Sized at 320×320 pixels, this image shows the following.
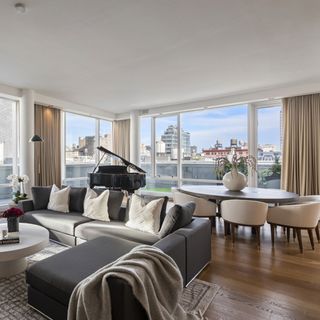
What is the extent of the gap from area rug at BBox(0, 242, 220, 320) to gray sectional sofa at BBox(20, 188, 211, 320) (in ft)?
0.27

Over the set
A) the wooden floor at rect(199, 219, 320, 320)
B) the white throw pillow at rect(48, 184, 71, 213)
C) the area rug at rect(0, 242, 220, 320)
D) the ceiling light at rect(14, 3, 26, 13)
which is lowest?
the wooden floor at rect(199, 219, 320, 320)

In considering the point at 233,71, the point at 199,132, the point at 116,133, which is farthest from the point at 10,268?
the point at 116,133

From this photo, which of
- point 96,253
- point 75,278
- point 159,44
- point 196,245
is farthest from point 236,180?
point 75,278

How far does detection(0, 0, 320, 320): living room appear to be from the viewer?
2.07 metres

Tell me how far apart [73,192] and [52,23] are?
2.54m

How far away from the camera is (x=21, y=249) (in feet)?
7.87

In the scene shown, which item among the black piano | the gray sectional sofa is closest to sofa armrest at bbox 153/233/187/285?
the gray sectional sofa

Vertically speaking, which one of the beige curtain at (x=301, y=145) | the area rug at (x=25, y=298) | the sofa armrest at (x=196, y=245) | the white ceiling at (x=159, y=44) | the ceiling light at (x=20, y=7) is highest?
the white ceiling at (x=159, y=44)

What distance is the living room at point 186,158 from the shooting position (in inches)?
81.4

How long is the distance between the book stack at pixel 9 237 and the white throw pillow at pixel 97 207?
1048 millimetres

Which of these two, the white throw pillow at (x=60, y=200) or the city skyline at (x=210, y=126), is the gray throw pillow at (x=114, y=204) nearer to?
the white throw pillow at (x=60, y=200)

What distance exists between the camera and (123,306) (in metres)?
1.42

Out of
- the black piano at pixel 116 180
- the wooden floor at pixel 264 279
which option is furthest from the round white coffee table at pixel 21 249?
the black piano at pixel 116 180

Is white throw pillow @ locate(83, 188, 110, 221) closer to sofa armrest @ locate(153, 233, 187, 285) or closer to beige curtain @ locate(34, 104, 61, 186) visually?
sofa armrest @ locate(153, 233, 187, 285)
